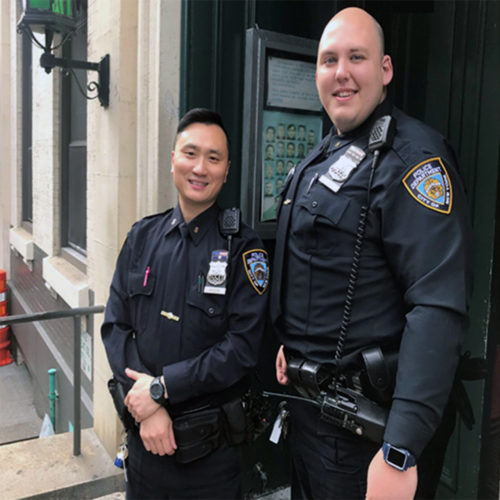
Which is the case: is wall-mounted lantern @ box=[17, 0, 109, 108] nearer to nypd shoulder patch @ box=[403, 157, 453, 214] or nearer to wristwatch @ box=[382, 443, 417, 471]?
nypd shoulder patch @ box=[403, 157, 453, 214]

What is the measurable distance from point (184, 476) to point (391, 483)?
0.87 metres

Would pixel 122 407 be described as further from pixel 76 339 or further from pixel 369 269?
pixel 76 339

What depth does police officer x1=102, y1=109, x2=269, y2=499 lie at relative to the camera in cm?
191

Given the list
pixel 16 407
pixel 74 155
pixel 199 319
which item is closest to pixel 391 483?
pixel 199 319

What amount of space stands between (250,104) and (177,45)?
0.60 m

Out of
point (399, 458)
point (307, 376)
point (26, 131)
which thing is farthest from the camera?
point (26, 131)

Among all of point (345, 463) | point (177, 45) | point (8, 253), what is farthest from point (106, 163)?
point (8, 253)

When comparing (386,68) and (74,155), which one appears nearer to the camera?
(386,68)

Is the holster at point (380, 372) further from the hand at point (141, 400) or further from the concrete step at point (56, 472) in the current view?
the concrete step at point (56, 472)

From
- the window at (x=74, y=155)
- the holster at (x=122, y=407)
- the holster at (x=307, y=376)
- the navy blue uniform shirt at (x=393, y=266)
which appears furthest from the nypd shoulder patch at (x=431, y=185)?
the window at (x=74, y=155)

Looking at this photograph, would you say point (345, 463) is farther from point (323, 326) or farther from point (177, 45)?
point (177, 45)

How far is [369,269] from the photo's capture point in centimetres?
167

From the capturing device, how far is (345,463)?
67.2 inches

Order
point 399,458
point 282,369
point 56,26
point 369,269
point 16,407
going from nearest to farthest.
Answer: point 399,458 → point 369,269 → point 282,369 → point 56,26 → point 16,407
